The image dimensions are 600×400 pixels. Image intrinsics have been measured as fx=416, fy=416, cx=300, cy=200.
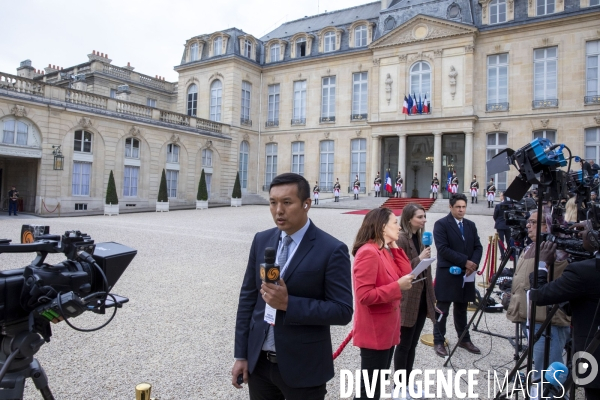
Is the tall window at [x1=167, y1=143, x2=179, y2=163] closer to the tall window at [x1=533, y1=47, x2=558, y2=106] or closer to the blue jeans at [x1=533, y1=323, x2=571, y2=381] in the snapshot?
the tall window at [x1=533, y1=47, x2=558, y2=106]

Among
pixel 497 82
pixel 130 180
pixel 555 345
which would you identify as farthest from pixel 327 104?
pixel 555 345

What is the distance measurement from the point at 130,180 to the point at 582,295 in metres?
20.9

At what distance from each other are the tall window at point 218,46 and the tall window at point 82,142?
37.7ft

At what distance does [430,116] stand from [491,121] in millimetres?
3088

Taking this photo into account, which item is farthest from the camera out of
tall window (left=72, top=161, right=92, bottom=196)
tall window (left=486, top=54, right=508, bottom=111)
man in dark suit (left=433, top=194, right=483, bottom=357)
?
tall window (left=486, top=54, right=508, bottom=111)

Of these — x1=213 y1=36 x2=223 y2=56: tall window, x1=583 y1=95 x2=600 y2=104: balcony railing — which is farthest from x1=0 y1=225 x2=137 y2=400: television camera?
x1=213 y1=36 x2=223 y2=56: tall window

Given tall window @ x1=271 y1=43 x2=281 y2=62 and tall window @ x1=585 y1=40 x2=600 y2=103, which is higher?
tall window @ x1=271 y1=43 x2=281 y2=62

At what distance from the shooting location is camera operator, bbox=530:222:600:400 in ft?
7.34

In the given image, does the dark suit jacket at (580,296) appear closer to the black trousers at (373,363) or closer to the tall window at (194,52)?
the black trousers at (373,363)

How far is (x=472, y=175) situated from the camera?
72.1ft

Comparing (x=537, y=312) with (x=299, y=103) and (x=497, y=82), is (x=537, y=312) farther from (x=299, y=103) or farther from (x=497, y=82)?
(x=299, y=103)

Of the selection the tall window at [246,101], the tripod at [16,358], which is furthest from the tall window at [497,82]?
the tripod at [16,358]

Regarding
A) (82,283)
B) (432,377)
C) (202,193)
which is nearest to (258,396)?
(82,283)

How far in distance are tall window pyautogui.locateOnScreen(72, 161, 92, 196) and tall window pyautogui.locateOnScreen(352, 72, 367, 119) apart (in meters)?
15.1
